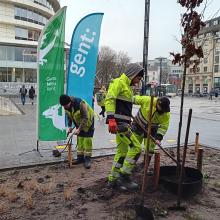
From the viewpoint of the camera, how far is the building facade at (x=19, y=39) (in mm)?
47844

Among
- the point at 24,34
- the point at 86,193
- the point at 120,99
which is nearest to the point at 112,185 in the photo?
the point at 86,193

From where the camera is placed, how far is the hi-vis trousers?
5.39 m

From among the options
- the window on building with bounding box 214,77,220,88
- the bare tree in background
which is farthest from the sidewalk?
the window on building with bounding box 214,77,220,88

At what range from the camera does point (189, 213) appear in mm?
4590

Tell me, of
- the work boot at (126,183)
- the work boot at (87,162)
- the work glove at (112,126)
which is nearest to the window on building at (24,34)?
the work boot at (87,162)

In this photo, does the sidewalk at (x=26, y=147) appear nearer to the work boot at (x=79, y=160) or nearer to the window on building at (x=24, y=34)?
the work boot at (x=79, y=160)

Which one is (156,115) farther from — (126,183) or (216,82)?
(216,82)

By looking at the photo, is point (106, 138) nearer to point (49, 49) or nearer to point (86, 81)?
point (86, 81)

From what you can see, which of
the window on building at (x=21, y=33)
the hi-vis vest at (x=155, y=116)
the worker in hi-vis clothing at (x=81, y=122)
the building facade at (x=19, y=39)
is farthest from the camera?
the window on building at (x=21, y=33)

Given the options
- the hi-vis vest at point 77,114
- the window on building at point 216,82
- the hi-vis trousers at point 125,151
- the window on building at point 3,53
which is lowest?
the hi-vis trousers at point 125,151

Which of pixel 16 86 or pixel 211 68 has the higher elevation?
pixel 211 68

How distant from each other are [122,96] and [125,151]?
92cm

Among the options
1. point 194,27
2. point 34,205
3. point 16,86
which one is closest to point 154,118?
point 194,27

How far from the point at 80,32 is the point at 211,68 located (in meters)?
86.3
